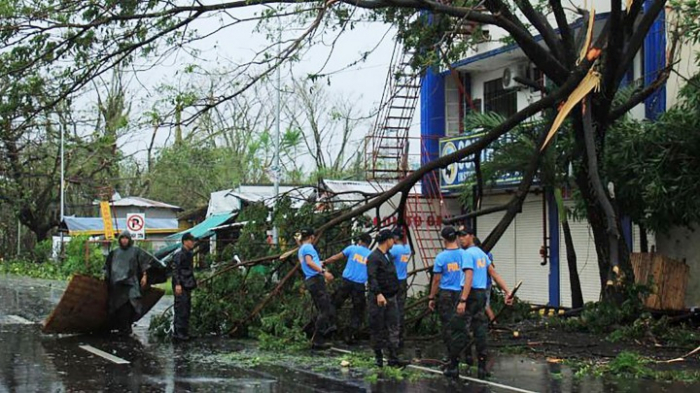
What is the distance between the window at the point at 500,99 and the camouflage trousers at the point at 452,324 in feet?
43.6

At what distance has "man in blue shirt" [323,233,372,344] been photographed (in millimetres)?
13672

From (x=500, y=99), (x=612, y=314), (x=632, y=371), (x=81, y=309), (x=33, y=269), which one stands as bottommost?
(x=33, y=269)

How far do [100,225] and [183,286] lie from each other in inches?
1341

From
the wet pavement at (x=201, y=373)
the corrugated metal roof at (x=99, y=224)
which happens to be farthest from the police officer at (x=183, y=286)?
the corrugated metal roof at (x=99, y=224)

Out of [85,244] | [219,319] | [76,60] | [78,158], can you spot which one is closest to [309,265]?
[219,319]

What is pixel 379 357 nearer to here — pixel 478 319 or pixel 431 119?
pixel 478 319

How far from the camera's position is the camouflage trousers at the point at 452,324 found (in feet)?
35.7

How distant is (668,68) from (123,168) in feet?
169

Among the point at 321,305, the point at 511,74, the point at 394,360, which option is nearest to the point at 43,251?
the point at 511,74

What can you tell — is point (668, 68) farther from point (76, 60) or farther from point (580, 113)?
point (76, 60)

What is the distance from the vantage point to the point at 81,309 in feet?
49.0

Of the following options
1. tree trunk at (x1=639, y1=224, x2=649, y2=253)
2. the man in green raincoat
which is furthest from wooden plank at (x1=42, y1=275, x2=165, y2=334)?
tree trunk at (x1=639, y1=224, x2=649, y2=253)

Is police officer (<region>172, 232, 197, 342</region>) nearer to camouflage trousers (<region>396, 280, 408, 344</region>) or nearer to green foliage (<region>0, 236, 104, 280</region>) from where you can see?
camouflage trousers (<region>396, 280, 408, 344</region>)

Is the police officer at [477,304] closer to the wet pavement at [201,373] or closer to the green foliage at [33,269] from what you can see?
the wet pavement at [201,373]
